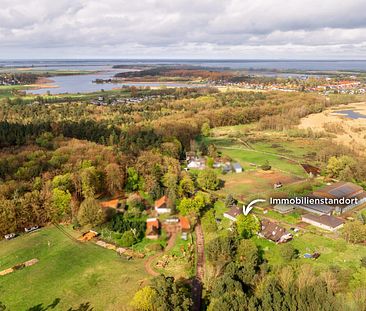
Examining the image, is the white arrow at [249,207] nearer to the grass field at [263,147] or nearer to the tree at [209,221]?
the tree at [209,221]

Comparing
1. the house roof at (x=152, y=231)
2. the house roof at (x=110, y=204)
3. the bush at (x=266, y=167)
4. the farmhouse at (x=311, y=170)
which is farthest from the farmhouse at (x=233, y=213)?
the farmhouse at (x=311, y=170)

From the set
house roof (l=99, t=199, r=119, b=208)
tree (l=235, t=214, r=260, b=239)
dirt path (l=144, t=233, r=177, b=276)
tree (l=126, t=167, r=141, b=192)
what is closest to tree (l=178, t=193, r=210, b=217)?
dirt path (l=144, t=233, r=177, b=276)

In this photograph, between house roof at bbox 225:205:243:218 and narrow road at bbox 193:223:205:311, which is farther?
house roof at bbox 225:205:243:218

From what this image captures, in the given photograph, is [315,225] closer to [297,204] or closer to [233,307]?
[297,204]

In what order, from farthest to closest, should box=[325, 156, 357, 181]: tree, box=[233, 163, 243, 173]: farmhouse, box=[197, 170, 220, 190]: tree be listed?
box=[233, 163, 243, 173]: farmhouse
box=[325, 156, 357, 181]: tree
box=[197, 170, 220, 190]: tree

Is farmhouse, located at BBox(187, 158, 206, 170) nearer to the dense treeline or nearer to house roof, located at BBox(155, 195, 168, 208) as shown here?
house roof, located at BBox(155, 195, 168, 208)

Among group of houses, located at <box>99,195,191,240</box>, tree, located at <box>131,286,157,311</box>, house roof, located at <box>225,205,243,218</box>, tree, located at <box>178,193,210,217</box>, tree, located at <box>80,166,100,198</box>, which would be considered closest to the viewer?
tree, located at <box>131,286,157,311</box>

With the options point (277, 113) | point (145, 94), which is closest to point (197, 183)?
point (277, 113)
